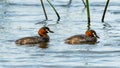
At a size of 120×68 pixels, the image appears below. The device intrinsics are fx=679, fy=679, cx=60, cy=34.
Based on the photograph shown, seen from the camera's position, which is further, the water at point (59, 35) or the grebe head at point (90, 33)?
the grebe head at point (90, 33)

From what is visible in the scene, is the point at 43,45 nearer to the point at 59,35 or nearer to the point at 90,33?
the point at 59,35

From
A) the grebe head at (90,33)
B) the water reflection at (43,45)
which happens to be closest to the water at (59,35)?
the water reflection at (43,45)

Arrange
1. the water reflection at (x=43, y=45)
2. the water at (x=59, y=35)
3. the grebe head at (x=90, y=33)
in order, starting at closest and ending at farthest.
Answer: the water at (x=59, y=35)
the water reflection at (x=43, y=45)
the grebe head at (x=90, y=33)

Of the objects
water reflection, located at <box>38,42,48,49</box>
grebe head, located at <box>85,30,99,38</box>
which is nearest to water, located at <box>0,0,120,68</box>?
water reflection, located at <box>38,42,48,49</box>

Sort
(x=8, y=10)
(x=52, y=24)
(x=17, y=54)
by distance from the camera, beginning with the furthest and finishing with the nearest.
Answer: (x=8, y=10)
(x=52, y=24)
(x=17, y=54)

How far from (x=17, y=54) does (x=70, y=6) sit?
33.3 feet

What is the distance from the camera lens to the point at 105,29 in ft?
67.7

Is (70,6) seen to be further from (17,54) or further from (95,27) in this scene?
(17,54)

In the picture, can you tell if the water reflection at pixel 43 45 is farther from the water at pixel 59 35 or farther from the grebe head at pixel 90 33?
the grebe head at pixel 90 33

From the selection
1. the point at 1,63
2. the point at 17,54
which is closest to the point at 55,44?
the point at 17,54

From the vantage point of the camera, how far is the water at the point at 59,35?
15.2m

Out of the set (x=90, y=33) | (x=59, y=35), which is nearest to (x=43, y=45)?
(x=59, y=35)

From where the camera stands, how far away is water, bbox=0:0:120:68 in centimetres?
1523

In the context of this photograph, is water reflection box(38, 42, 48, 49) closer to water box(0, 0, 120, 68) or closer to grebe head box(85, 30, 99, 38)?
water box(0, 0, 120, 68)
